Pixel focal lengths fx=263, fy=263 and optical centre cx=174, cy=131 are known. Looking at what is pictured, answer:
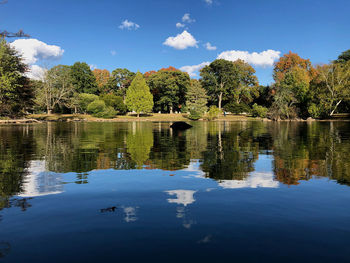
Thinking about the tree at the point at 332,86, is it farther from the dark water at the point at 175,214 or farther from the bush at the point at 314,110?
the dark water at the point at 175,214

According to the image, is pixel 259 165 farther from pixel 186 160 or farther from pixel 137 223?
pixel 137 223

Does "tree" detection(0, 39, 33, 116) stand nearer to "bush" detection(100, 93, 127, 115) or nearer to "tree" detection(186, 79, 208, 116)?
"bush" detection(100, 93, 127, 115)

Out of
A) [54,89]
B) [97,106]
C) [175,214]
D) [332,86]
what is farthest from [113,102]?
[175,214]

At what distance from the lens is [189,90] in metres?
89.1

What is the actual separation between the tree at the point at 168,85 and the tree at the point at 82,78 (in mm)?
22121

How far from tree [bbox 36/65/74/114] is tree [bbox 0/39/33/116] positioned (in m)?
24.2

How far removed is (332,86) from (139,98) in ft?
191

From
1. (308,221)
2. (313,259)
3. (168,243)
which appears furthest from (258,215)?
(168,243)

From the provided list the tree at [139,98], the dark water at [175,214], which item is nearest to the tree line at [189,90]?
the tree at [139,98]

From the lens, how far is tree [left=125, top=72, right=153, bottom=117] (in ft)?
291

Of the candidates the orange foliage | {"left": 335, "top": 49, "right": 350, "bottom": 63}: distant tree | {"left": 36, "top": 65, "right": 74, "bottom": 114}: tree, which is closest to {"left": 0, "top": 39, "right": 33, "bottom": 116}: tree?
{"left": 36, "top": 65, "right": 74, "bottom": 114}: tree

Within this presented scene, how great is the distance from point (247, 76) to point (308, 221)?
106964 millimetres

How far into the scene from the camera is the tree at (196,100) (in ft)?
277

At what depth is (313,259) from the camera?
3.80 m
